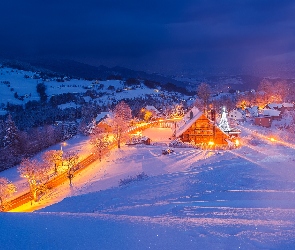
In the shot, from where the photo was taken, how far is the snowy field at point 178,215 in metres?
6.86

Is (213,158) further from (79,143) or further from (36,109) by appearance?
(36,109)

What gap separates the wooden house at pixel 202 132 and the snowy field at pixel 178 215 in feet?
47.1

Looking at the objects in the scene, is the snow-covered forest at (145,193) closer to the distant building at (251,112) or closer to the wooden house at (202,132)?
the wooden house at (202,132)

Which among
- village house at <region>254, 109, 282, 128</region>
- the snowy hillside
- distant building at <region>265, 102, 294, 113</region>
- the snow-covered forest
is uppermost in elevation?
the snowy hillside

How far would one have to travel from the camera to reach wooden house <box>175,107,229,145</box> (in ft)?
128

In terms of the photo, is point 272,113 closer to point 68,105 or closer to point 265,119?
point 265,119

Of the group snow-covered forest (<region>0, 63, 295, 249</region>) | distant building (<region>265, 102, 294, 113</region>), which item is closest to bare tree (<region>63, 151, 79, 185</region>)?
snow-covered forest (<region>0, 63, 295, 249</region>)

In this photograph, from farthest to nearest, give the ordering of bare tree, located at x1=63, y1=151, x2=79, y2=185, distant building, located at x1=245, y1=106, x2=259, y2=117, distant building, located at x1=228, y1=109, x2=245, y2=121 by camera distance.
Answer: distant building, located at x1=245, y1=106, x2=259, y2=117, distant building, located at x1=228, y1=109, x2=245, y2=121, bare tree, located at x1=63, y1=151, x2=79, y2=185

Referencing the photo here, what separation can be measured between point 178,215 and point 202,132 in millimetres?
29302

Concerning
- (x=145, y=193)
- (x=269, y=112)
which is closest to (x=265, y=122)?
(x=269, y=112)

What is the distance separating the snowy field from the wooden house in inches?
565

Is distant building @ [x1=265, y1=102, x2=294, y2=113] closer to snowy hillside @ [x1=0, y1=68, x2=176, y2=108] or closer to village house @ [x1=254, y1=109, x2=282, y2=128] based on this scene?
village house @ [x1=254, y1=109, x2=282, y2=128]

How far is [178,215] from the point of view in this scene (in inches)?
424

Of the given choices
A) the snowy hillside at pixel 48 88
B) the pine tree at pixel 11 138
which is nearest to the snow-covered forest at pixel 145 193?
the pine tree at pixel 11 138
